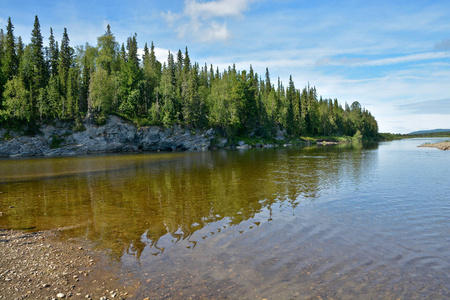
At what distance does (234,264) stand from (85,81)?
3387 inches

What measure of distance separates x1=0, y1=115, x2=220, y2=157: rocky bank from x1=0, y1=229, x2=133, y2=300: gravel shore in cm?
6414

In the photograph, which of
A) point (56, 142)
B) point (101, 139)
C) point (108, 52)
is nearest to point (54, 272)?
point (101, 139)

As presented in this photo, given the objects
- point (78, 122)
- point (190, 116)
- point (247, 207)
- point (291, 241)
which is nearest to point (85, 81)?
point (78, 122)

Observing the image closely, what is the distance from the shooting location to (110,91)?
74188 mm

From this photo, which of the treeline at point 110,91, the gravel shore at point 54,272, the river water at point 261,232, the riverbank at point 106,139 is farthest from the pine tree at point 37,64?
the gravel shore at point 54,272

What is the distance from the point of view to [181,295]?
21.7ft

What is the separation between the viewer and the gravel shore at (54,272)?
261 inches

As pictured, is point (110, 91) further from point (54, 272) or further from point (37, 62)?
point (54, 272)

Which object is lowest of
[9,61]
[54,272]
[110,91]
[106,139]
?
[54,272]

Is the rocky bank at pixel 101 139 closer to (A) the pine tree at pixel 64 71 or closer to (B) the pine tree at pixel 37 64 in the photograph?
(A) the pine tree at pixel 64 71

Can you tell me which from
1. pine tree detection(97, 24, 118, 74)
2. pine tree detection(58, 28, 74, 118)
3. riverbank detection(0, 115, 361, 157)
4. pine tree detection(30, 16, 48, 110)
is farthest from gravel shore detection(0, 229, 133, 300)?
pine tree detection(97, 24, 118, 74)

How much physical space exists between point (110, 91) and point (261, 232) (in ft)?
245

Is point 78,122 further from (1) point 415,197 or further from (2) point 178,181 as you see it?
(1) point 415,197

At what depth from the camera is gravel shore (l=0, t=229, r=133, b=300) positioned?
A: 6633 millimetres
